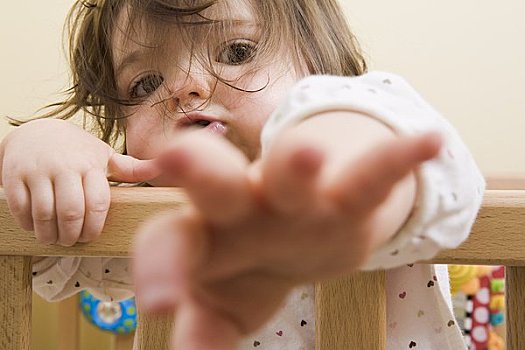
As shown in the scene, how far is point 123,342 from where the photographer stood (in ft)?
6.01

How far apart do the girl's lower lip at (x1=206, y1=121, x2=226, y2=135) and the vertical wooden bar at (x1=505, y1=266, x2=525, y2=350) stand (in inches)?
12.8

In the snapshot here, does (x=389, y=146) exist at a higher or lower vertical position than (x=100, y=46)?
lower

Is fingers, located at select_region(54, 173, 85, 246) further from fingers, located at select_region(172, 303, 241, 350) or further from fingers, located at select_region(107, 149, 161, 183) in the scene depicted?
fingers, located at select_region(172, 303, 241, 350)

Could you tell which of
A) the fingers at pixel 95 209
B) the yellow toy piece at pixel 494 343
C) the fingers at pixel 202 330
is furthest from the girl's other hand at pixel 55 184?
the yellow toy piece at pixel 494 343

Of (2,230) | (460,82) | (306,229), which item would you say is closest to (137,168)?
(2,230)

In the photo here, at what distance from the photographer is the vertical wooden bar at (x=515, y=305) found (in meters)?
0.58

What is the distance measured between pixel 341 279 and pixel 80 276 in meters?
0.44

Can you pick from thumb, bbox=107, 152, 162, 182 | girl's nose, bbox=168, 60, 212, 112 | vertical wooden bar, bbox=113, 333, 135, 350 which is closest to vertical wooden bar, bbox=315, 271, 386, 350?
thumb, bbox=107, 152, 162, 182

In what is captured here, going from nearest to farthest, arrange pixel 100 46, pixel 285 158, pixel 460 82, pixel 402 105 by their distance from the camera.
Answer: pixel 285 158 → pixel 402 105 → pixel 100 46 → pixel 460 82

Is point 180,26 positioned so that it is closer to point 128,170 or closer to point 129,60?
point 129,60

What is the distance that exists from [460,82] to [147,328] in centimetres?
126

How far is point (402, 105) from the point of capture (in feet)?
1.42

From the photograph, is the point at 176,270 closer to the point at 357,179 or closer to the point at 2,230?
the point at 357,179

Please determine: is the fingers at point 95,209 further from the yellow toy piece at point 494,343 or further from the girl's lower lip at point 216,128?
the yellow toy piece at point 494,343
